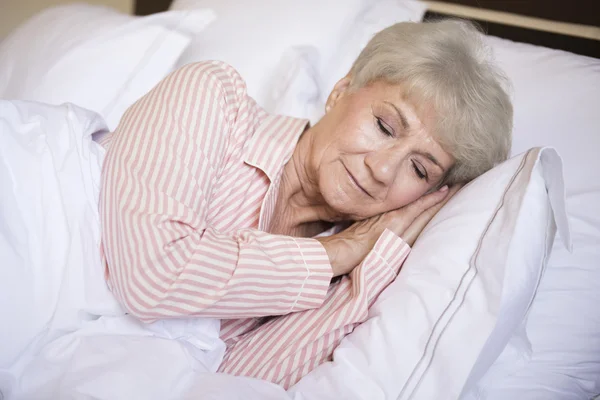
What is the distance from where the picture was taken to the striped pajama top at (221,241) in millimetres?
1082

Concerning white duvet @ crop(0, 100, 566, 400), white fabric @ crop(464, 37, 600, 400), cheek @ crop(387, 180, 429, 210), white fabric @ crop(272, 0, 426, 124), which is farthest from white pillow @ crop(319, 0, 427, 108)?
white duvet @ crop(0, 100, 566, 400)

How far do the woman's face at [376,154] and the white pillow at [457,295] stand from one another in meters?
0.14

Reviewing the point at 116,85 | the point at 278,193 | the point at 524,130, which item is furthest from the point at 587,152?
the point at 116,85

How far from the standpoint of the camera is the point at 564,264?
131 centimetres

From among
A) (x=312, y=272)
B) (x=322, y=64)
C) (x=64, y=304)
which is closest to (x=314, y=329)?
(x=312, y=272)

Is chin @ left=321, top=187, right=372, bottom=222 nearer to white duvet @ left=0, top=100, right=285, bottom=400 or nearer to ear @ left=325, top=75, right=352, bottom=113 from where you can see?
ear @ left=325, top=75, right=352, bottom=113

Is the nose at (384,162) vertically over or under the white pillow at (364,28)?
under

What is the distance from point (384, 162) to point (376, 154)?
1.1 inches

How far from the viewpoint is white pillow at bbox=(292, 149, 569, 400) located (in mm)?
1043

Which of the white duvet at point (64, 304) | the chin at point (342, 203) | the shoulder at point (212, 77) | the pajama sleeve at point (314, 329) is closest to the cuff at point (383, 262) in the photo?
the pajama sleeve at point (314, 329)

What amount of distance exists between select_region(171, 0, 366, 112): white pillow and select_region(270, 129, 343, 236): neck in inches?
16.8

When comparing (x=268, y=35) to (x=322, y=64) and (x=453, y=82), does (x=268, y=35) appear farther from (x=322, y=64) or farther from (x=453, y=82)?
(x=453, y=82)

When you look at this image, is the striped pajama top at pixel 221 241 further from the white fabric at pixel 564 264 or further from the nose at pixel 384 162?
the white fabric at pixel 564 264

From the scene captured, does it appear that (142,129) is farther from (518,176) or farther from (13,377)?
(518,176)
